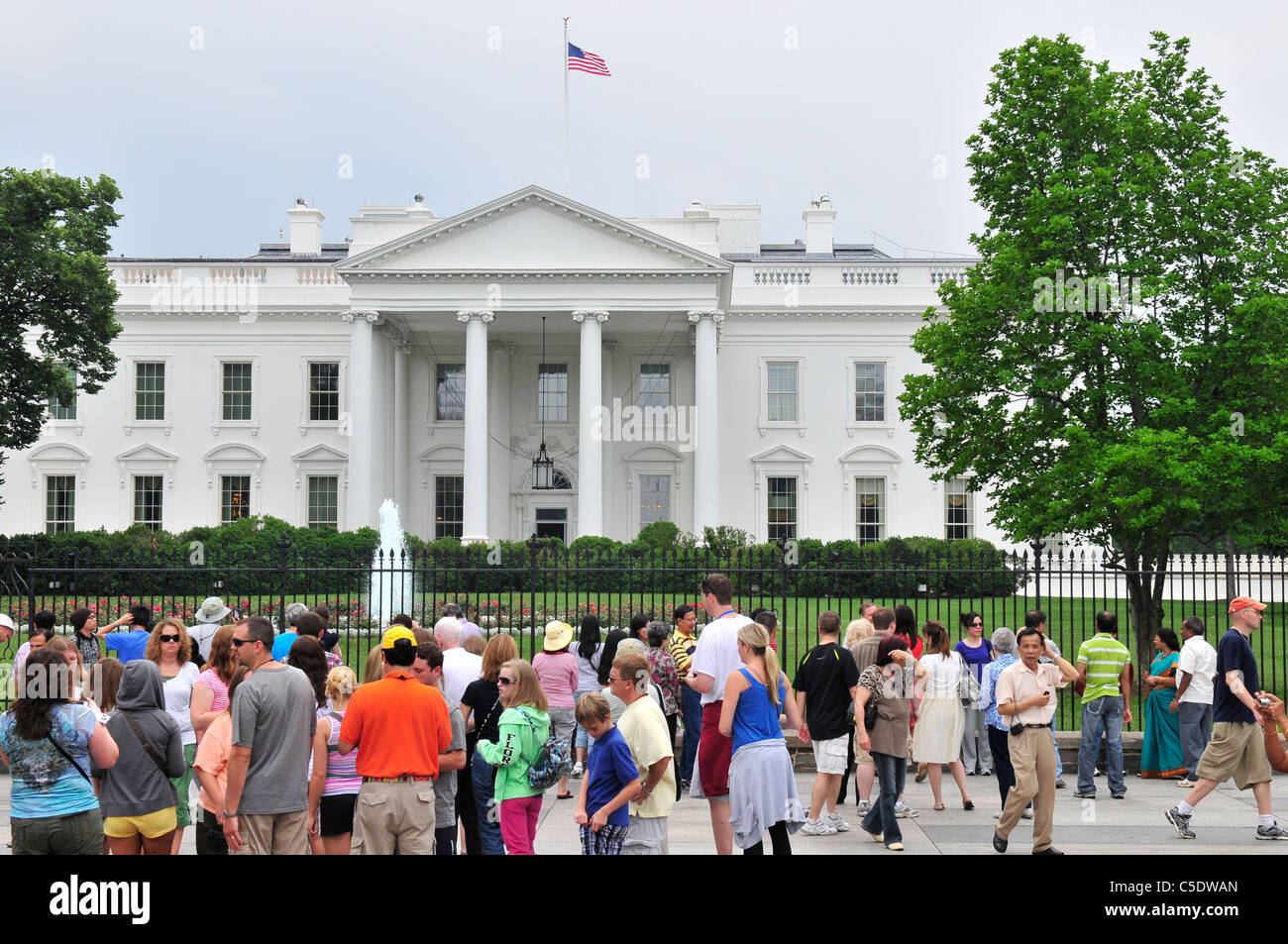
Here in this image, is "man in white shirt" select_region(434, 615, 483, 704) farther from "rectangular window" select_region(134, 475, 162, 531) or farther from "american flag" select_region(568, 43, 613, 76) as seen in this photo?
"rectangular window" select_region(134, 475, 162, 531)

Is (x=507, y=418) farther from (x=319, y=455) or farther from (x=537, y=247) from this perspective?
(x=537, y=247)

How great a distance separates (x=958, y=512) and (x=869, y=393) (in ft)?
17.4

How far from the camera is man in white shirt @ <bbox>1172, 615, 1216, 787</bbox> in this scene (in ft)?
36.3

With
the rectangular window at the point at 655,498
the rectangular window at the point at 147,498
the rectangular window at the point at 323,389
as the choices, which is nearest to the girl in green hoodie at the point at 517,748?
the rectangular window at the point at 655,498

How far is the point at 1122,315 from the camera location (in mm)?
18016

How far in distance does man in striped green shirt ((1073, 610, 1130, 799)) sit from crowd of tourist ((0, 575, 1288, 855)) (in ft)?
4.94

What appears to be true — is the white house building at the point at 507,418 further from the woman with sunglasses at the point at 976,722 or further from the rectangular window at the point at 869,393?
the woman with sunglasses at the point at 976,722

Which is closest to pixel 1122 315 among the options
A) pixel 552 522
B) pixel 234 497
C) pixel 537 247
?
pixel 537 247

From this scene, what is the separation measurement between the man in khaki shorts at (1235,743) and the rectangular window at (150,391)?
3950 centimetres

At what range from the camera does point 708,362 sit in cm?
3719

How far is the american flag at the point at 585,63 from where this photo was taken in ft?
114

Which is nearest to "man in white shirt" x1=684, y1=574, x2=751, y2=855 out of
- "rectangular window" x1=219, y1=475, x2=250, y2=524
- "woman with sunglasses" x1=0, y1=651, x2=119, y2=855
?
"woman with sunglasses" x1=0, y1=651, x2=119, y2=855
